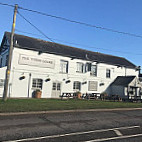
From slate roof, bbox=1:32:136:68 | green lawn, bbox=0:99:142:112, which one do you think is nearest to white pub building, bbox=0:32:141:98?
slate roof, bbox=1:32:136:68

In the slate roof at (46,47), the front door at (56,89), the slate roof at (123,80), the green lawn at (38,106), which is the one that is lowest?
the green lawn at (38,106)

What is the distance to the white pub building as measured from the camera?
1858 cm

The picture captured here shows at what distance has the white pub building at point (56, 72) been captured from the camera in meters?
18.6

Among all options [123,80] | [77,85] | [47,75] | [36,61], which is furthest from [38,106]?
[123,80]

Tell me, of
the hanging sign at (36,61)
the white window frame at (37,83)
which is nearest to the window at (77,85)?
the hanging sign at (36,61)

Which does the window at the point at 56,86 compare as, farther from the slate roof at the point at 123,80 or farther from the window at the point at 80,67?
the slate roof at the point at 123,80

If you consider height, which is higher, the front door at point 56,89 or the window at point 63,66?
the window at point 63,66

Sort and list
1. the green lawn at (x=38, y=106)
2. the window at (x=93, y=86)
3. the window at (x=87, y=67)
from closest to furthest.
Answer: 1. the green lawn at (x=38, y=106)
2. the window at (x=87, y=67)
3. the window at (x=93, y=86)

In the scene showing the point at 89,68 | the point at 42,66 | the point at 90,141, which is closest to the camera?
the point at 90,141

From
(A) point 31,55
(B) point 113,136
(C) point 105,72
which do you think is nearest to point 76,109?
(B) point 113,136

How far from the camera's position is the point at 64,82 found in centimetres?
2173

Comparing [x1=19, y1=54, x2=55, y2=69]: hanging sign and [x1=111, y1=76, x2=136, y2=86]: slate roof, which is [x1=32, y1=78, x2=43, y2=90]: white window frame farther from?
[x1=111, y1=76, x2=136, y2=86]: slate roof

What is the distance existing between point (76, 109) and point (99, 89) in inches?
562

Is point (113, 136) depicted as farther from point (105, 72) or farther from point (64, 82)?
point (105, 72)
